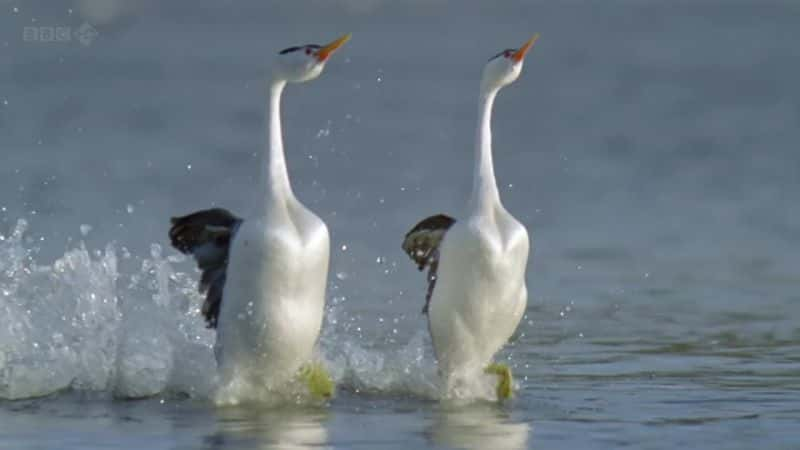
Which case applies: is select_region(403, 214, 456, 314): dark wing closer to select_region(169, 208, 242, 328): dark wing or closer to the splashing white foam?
the splashing white foam

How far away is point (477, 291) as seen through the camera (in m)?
13.6

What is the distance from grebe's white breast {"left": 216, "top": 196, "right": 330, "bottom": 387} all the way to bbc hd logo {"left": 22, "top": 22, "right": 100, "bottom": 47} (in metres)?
21.9

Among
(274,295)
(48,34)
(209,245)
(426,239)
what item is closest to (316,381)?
(274,295)

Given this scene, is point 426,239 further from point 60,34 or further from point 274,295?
point 60,34

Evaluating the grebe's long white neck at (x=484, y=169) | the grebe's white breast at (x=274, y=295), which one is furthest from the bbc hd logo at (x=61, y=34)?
the grebe's white breast at (x=274, y=295)

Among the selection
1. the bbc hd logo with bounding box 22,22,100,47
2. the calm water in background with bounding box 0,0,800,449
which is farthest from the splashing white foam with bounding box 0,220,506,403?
the bbc hd logo with bounding box 22,22,100,47

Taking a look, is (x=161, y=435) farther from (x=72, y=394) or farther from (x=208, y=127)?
(x=208, y=127)

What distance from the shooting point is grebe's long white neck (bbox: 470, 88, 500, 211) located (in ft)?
45.2

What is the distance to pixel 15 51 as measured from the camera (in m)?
34.0

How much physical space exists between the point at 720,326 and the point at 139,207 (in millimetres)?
7168

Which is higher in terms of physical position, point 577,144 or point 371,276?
point 577,144

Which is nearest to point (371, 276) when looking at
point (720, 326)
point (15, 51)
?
point (720, 326)

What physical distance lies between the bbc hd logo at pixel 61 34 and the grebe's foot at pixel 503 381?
2196 centimetres

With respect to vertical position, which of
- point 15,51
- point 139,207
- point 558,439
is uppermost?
point 15,51
